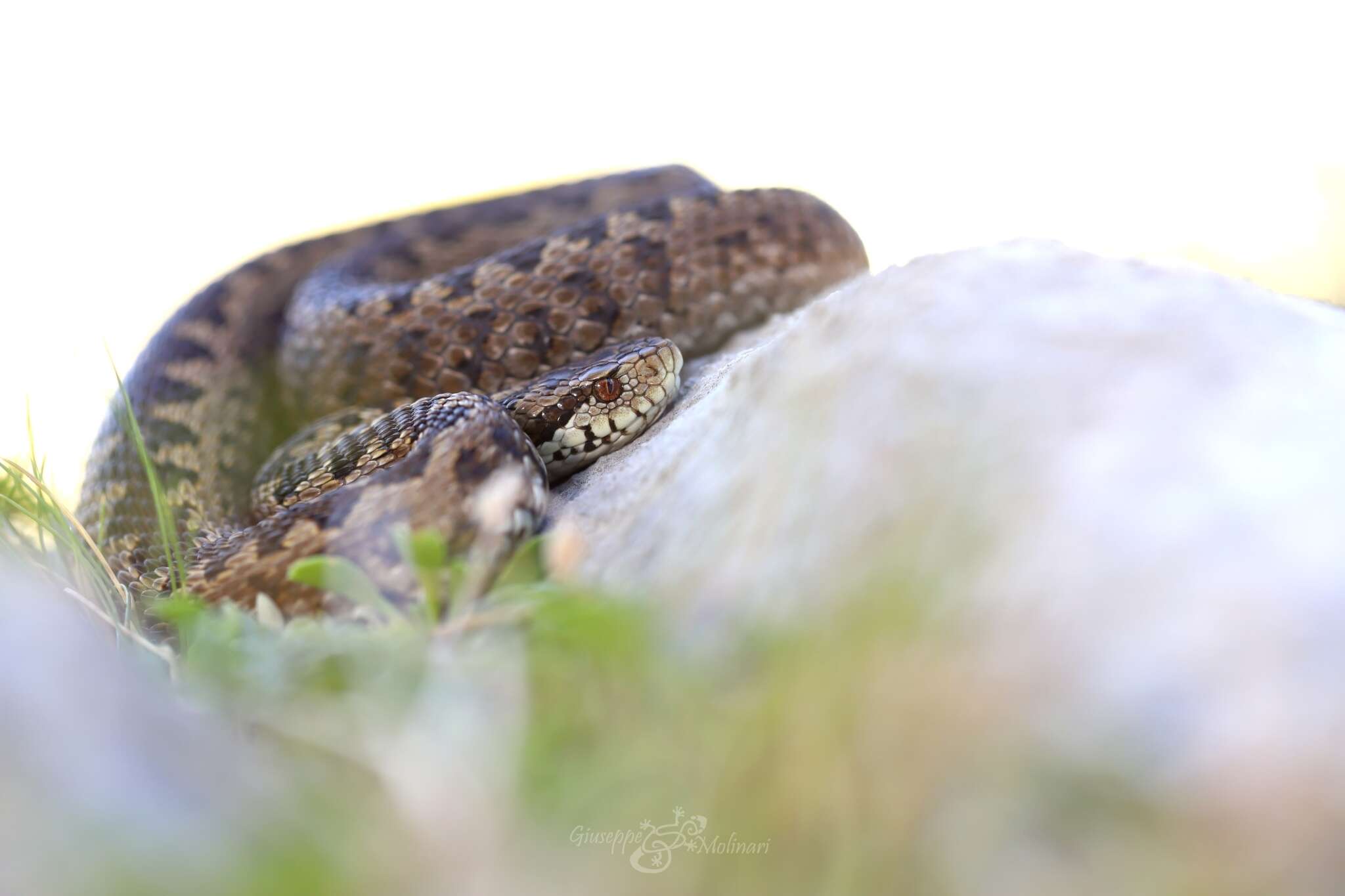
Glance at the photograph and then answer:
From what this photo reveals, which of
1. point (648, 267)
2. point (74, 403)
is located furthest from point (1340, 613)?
point (74, 403)

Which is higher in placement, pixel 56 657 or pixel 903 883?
pixel 56 657

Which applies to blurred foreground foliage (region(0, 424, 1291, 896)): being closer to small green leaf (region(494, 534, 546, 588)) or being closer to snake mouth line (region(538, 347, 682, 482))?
small green leaf (region(494, 534, 546, 588))

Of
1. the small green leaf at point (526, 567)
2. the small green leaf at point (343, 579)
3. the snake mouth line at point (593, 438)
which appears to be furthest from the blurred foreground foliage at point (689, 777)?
the snake mouth line at point (593, 438)

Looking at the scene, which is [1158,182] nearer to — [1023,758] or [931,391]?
[931,391]

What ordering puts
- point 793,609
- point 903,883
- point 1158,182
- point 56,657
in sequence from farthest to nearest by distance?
point 1158,182 → point 793,609 → point 56,657 → point 903,883

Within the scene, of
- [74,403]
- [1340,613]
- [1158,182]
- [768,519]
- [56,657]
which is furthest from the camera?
[1158,182]

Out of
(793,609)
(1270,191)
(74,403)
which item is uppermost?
(793,609)
